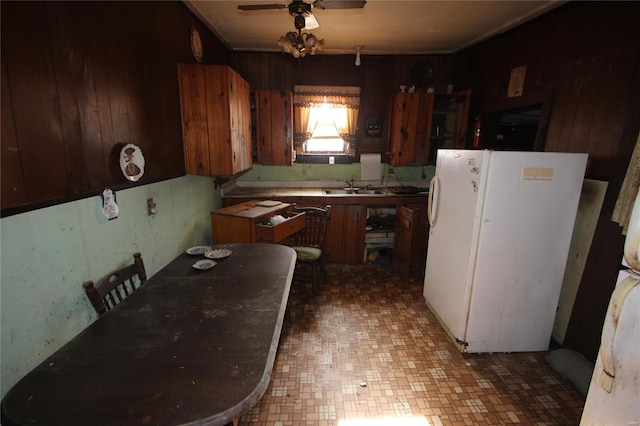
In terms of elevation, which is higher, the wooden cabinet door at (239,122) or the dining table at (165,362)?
the wooden cabinet door at (239,122)

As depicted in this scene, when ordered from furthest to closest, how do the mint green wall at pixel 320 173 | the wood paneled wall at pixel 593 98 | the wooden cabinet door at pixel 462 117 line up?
the mint green wall at pixel 320 173 < the wooden cabinet door at pixel 462 117 < the wood paneled wall at pixel 593 98

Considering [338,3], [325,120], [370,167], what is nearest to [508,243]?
[338,3]

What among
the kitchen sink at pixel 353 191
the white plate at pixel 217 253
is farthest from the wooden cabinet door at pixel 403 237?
the white plate at pixel 217 253

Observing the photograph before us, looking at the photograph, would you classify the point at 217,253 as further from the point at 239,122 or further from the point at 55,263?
the point at 239,122

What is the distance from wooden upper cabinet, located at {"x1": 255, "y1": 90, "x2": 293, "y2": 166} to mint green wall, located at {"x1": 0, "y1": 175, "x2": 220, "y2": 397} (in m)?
1.89

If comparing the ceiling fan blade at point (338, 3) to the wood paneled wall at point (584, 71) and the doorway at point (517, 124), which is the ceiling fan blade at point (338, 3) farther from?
the doorway at point (517, 124)

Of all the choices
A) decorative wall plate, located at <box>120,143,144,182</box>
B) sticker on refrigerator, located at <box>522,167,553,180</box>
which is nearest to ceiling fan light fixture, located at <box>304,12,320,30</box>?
decorative wall plate, located at <box>120,143,144,182</box>

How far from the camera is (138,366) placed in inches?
38.0

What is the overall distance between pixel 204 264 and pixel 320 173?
2548 mm

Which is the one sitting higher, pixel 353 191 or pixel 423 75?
pixel 423 75

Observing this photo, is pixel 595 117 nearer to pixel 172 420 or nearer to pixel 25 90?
pixel 172 420

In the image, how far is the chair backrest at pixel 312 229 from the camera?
300 cm

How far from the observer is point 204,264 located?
173 cm

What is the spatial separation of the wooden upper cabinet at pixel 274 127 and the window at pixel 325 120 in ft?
0.86
